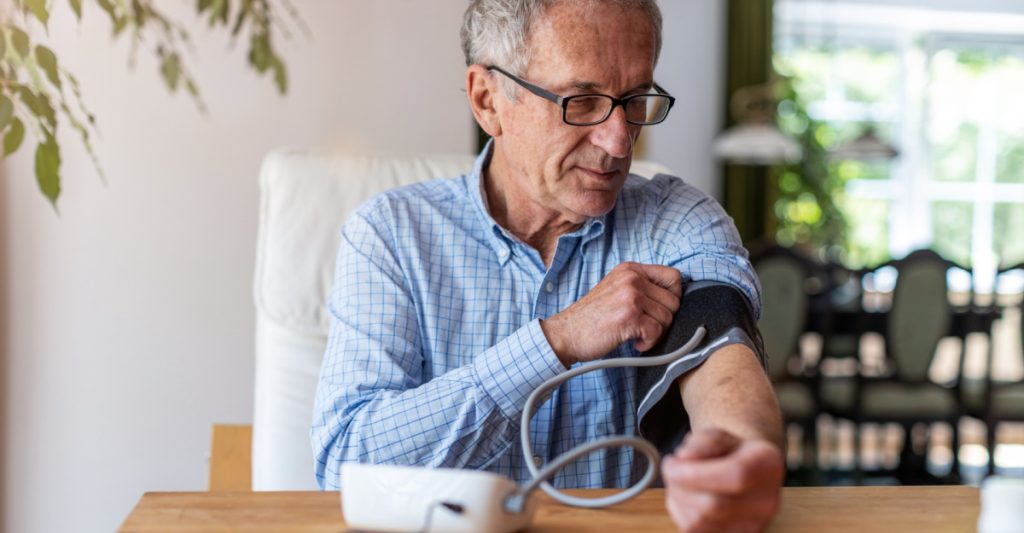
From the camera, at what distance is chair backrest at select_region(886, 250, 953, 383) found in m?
3.52

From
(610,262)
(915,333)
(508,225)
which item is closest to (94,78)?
(508,225)

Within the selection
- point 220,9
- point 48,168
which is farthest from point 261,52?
point 48,168

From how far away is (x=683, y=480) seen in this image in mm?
712

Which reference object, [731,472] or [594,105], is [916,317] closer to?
[594,105]

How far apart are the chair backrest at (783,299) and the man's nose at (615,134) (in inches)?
96.8

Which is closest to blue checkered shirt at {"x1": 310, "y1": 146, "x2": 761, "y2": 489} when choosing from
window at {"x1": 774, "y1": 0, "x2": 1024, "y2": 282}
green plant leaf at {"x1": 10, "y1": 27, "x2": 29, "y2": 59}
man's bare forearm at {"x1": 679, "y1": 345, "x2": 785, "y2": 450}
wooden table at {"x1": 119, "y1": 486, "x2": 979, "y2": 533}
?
man's bare forearm at {"x1": 679, "y1": 345, "x2": 785, "y2": 450}

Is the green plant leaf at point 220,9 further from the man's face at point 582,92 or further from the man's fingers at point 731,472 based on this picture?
the man's fingers at point 731,472

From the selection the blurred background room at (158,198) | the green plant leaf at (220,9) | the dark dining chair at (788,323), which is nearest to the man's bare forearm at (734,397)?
the blurred background room at (158,198)

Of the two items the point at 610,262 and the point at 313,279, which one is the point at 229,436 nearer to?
the point at 313,279

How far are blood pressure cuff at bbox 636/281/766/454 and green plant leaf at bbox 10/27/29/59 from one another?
2.84 feet

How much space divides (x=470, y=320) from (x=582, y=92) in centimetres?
30

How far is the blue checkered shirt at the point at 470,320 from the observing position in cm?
112

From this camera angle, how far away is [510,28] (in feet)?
4.09

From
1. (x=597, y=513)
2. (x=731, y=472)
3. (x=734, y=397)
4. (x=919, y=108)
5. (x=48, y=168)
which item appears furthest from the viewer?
(x=919, y=108)
